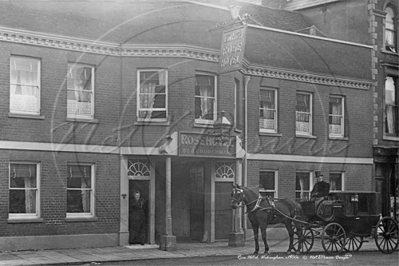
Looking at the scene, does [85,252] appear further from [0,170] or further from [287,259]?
[287,259]

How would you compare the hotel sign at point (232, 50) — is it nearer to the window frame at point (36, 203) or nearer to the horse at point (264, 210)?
the horse at point (264, 210)

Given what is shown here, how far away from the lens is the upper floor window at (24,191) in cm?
2119

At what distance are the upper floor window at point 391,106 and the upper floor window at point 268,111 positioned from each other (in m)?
6.81

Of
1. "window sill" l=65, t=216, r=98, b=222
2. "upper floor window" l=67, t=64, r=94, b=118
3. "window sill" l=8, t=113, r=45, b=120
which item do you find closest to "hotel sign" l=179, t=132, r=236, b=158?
"upper floor window" l=67, t=64, r=94, b=118

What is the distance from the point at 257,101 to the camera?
26469mm

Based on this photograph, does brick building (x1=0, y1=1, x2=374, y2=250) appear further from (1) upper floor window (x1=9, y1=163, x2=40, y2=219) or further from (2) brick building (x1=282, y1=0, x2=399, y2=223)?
(2) brick building (x1=282, y1=0, x2=399, y2=223)

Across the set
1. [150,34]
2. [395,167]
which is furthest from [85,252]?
[395,167]

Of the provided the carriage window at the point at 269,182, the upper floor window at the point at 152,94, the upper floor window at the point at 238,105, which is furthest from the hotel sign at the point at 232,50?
the carriage window at the point at 269,182

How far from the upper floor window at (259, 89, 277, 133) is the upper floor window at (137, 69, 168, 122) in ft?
16.3

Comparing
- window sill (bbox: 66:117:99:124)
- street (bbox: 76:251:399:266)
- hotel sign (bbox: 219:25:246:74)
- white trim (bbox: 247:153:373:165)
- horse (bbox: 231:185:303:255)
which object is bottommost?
street (bbox: 76:251:399:266)

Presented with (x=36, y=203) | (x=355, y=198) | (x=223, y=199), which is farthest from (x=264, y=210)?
(x=36, y=203)

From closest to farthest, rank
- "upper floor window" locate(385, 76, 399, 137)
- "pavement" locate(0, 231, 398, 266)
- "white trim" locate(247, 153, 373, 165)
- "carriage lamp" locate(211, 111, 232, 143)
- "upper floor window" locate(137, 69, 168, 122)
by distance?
1. "pavement" locate(0, 231, 398, 266)
2. "carriage lamp" locate(211, 111, 232, 143)
3. "upper floor window" locate(137, 69, 168, 122)
4. "white trim" locate(247, 153, 373, 165)
5. "upper floor window" locate(385, 76, 399, 137)

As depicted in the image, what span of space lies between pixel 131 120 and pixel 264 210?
18.7ft

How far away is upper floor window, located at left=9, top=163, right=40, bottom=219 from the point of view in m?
21.2
